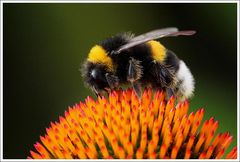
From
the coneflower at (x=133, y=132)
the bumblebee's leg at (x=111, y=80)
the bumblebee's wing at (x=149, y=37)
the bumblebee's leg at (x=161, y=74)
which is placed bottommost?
the coneflower at (x=133, y=132)

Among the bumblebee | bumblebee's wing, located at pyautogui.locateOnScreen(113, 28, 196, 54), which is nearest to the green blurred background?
the bumblebee

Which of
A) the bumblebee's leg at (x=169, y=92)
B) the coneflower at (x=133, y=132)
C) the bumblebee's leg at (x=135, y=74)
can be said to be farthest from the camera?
the bumblebee's leg at (x=169, y=92)

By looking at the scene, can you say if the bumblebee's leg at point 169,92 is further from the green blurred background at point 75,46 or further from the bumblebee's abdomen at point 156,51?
the green blurred background at point 75,46

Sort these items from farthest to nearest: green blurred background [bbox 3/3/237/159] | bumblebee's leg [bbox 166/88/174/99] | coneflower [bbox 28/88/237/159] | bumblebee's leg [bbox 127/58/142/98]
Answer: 1. green blurred background [bbox 3/3/237/159]
2. bumblebee's leg [bbox 166/88/174/99]
3. bumblebee's leg [bbox 127/58/142/98]
4. coneflower [bbox 28/88/237/159]

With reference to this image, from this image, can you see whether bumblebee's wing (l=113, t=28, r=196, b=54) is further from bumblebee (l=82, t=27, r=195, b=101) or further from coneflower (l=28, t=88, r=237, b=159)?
coneflower (l=28, t=88, r=237, b=159)

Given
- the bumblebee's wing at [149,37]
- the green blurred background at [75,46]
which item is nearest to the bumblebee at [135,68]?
the bumblebee's wing at [149,37]

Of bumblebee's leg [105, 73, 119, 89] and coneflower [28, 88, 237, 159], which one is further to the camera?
bumblebee's leg [105, 73, 119, 89]
